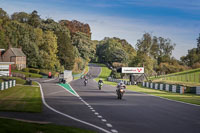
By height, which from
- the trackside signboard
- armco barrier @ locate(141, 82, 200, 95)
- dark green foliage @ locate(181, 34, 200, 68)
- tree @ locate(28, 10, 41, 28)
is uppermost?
tree @ locate(28, 10, 41, 28)

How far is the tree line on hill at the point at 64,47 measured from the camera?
316 ft

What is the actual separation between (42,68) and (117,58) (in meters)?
65.1

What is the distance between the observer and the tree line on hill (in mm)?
96438

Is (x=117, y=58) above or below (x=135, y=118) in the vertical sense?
above

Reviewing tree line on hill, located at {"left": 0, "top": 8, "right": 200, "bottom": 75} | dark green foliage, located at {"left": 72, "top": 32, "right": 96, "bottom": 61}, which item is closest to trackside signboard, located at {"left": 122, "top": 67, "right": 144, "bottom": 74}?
tree line on hill, located at {"left": 0, "top": 8, "right": 200, "bottom": 75}

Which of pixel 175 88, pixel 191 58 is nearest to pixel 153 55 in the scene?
pixel 191 58

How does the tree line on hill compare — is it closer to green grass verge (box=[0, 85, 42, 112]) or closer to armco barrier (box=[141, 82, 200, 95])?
armco barrier (box=[141, 82, 200, 95])

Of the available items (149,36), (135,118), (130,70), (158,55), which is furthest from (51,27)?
(135,118)

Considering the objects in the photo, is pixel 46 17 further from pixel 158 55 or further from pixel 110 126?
pixel 110 126

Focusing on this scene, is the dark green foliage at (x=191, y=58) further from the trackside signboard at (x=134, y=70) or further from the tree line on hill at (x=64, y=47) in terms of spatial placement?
the trackside signboard at (x=134, y=70)

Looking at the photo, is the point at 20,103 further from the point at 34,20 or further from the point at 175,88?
the point at 34,20

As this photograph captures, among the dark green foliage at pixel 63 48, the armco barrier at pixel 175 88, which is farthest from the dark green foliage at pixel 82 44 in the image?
the armco barrier at pixel 175 88

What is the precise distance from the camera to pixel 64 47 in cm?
11112

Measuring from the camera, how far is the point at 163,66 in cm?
10781
